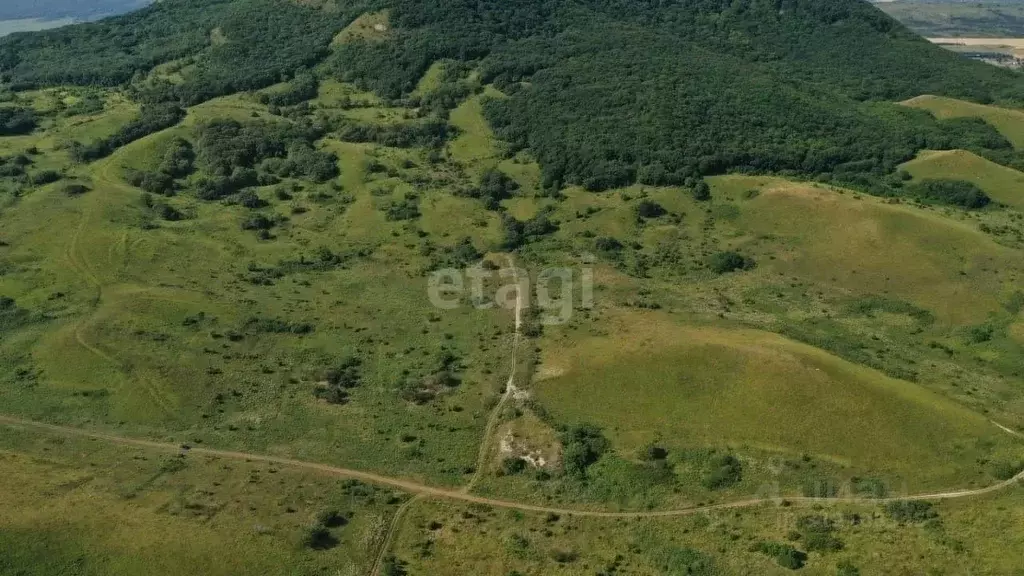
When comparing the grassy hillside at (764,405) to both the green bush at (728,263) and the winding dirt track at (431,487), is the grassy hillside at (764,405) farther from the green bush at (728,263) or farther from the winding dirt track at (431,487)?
the green bush at (728,263)

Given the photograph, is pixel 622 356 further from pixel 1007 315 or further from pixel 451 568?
pixel 1007 315

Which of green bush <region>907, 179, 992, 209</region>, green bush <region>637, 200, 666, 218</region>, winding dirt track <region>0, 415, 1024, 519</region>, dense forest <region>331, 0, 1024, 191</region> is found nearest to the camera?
winding dirt track <region>0, 415, 1024, 519</region>

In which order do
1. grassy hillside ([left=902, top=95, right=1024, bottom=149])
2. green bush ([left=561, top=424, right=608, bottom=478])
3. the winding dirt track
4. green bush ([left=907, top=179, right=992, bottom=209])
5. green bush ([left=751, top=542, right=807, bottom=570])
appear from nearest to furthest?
1. green bush ([left=751, top=542, right=807, bottom=570])
2. the winding dirt track
3. green bush ([left=561, top=424, right=608, bottom=478])
4. green bush ([left=907, top=179, right=992, bottom=209])
5. grassy hillside ([left=902, top=95, right=1024, bottom=149])

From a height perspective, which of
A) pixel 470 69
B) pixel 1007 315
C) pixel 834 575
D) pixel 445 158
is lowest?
pixel 1007 315

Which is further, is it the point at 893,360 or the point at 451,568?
the point at 893,360

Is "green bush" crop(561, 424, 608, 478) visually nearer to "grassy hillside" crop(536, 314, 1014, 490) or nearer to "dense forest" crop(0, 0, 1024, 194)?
"grassy hillside" crop(536, 314, 1014, 490)

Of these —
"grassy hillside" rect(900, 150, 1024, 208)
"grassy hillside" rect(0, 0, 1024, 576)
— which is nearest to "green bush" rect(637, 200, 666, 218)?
"grassy hillside" rect(0, 0, 1024, 576)

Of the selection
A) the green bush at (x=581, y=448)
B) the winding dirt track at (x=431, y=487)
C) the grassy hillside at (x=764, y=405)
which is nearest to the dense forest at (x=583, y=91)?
the grassy hillside at (x=764, y=405)

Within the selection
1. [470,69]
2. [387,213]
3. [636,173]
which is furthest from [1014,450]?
[470,69]
